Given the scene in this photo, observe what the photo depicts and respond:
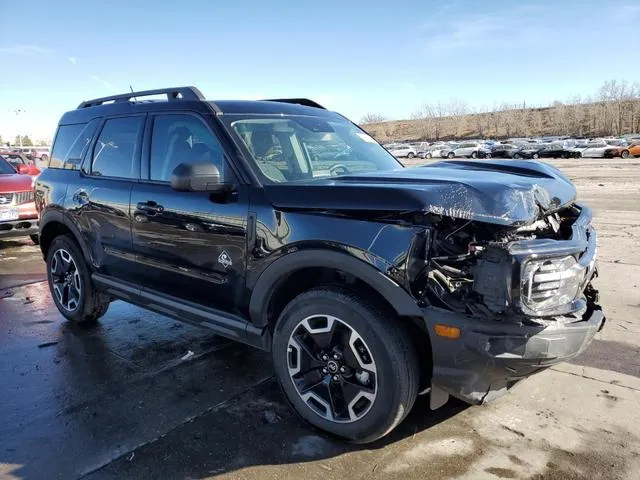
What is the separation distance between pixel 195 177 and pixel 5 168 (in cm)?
874

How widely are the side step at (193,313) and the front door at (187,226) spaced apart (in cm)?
6

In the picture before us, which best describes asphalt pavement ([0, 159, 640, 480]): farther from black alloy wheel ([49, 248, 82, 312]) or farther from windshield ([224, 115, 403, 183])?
windshield ([224, 115, 403, 183])

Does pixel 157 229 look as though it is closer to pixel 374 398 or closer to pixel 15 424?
pixel 15 424

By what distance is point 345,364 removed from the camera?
2934mm

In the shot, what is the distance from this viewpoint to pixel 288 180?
3.37 metres

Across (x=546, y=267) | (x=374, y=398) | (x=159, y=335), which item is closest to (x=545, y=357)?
(x=546, y=267)

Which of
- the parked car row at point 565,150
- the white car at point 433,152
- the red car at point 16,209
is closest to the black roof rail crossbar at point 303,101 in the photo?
the red car at point 16,209

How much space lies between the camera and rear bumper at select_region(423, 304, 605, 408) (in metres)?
2.45

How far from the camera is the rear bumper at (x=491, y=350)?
2.45 m

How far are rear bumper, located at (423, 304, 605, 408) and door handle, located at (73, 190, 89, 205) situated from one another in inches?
132

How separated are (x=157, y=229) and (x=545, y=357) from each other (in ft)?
8.94

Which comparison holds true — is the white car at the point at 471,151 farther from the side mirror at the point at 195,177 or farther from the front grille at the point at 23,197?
the side mirror at the point at 195,177

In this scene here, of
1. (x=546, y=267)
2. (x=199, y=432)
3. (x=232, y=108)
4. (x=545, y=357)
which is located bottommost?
(x=199, y=432)

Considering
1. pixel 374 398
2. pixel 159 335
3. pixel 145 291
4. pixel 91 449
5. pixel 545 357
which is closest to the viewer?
pixel 545 357
